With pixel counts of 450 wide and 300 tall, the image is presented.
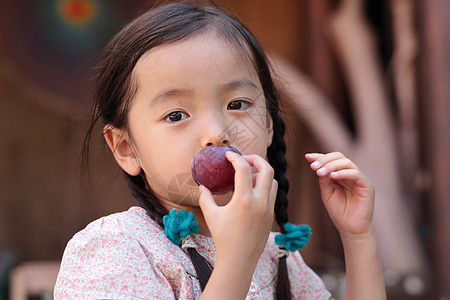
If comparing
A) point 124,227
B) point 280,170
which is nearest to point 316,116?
point 280,170

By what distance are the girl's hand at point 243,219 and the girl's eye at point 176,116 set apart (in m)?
0.20

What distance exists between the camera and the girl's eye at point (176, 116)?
1.25 metres

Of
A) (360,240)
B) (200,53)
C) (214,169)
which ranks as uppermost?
(200,53)

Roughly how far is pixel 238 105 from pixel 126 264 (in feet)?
1.49

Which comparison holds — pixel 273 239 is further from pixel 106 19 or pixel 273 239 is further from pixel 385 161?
pixel 106 19

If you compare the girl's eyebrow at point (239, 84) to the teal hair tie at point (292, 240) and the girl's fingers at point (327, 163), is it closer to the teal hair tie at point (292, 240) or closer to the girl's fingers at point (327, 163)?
Answer: the girl's fingers at point (327, 163)

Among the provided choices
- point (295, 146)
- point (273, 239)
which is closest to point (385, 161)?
point (295, 146)

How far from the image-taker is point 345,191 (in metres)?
1.50

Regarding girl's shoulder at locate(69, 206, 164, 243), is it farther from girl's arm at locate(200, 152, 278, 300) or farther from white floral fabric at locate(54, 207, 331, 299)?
girl's arm at locate(200, 152, 278, 300)

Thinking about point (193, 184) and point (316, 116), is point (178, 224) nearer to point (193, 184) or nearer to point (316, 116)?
point (193, 184)

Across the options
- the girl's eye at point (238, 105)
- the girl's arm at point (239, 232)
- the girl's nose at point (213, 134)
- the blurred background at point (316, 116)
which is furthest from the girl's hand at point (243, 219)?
the blurred background at point (316, 116)

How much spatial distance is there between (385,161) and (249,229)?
108 inches

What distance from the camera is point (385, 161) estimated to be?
3621 millimetres

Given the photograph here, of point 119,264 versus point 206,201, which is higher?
point 206,201
